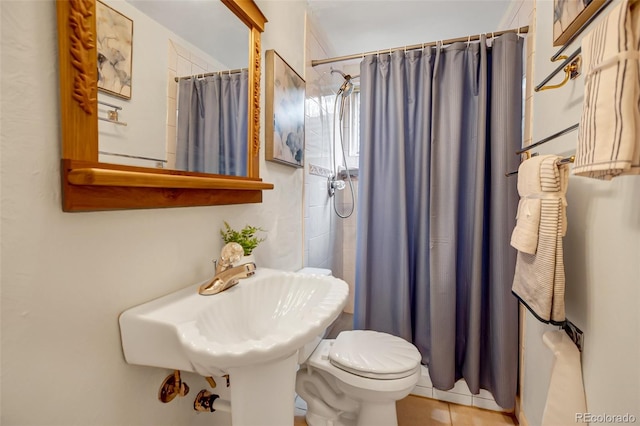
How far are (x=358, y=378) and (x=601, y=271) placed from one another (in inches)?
36.7

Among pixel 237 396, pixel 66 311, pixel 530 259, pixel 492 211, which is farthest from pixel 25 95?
pixel 492 211

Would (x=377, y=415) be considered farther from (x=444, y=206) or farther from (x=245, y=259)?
(x=444, y=206)

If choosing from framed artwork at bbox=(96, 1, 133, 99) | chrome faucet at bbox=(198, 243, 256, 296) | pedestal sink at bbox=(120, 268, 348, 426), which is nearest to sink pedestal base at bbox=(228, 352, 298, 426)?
pedestal sink at bbox=(120, 268, 348, 426)

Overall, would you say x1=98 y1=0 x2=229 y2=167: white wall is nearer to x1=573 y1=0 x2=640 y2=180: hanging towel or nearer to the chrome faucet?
the chrome faucet

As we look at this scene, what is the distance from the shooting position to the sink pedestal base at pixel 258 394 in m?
0.65

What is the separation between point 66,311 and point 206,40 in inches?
33.7

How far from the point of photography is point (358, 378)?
1.21 metres

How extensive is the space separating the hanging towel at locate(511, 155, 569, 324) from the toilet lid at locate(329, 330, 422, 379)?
0.57m

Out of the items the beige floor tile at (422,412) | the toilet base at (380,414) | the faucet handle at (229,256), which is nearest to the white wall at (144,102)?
the faucet handle at (229,256)

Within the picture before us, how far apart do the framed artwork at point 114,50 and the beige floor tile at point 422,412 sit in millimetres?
1861

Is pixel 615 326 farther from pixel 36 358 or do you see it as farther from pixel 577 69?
pixel 36 358

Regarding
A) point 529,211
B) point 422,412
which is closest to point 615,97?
point 529,211

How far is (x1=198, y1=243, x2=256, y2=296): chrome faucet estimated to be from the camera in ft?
2.68

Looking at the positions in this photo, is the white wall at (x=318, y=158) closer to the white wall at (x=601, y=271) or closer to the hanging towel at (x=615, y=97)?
the white wall at (x=601, y=271)
